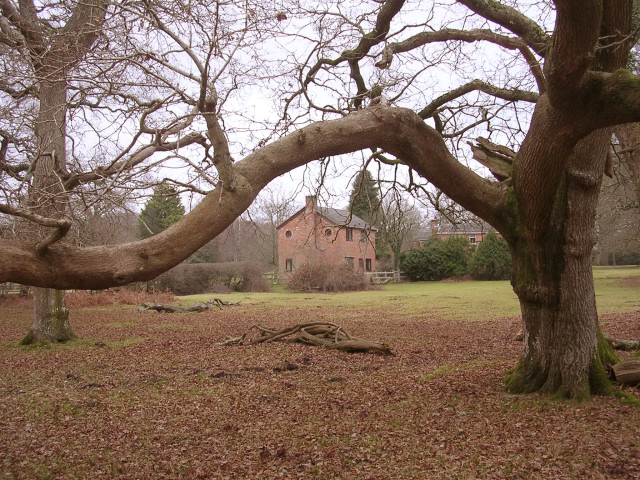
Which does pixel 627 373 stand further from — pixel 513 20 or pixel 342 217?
pixel 342 217

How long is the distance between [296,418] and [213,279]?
30.9m

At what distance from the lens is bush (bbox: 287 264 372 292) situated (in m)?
36.4

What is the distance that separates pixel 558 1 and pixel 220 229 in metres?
3.50

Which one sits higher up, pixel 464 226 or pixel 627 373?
pixel 464 226

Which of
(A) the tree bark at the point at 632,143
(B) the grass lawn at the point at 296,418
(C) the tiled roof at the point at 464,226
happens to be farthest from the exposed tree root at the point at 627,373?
(C) the tiled roof at the point at 464,226

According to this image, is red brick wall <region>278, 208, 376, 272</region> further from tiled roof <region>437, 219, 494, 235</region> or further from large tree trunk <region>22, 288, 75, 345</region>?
large tree trunk <region>22, 288, 75, 345</region>

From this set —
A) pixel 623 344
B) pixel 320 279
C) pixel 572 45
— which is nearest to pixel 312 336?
pixel 623 344

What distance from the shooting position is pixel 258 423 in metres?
5.57

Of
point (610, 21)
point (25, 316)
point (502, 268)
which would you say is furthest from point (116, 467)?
→ point (502, 268)

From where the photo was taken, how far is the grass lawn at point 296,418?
4.25 meters

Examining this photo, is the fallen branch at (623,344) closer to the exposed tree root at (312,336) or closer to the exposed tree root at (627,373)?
the exposed tree root at (627,373)

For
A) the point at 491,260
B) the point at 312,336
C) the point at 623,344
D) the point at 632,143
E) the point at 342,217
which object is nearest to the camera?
the point at 632,143

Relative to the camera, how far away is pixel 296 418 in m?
5.69

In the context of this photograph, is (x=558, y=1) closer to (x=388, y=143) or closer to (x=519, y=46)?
(x=388, y=143)
